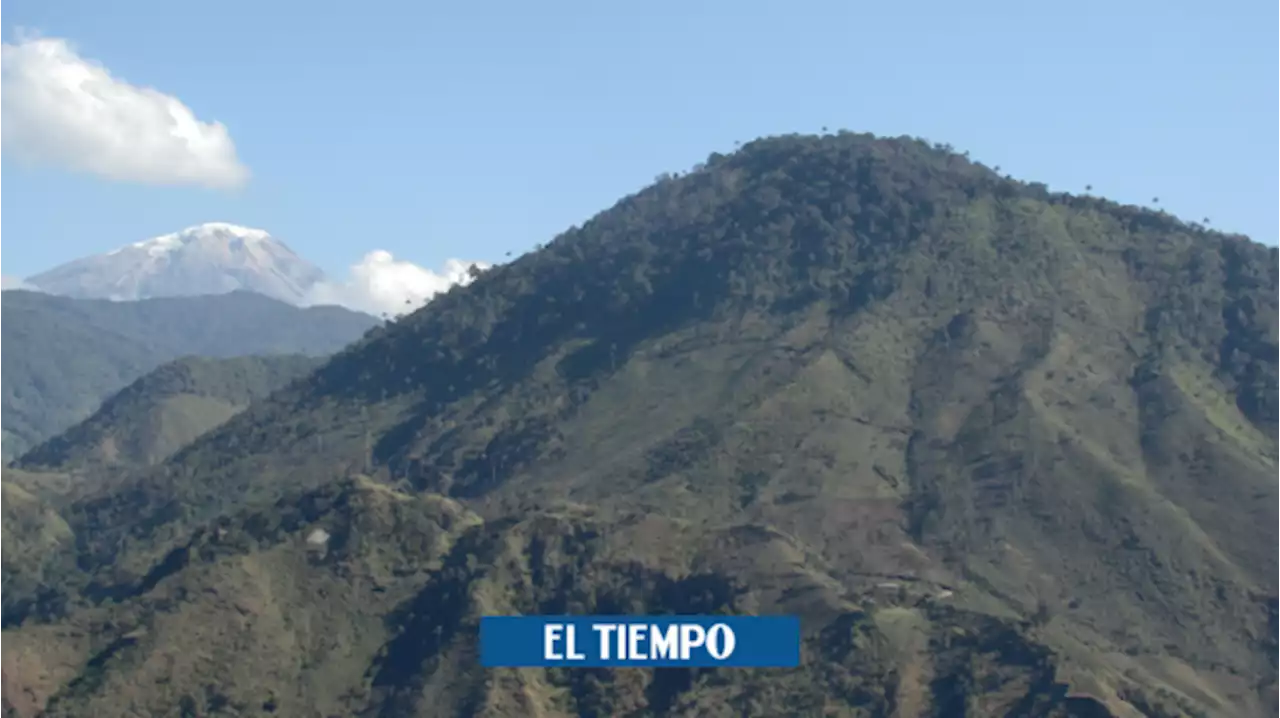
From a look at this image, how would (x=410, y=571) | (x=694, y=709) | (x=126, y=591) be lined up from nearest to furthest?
(x=694, y=709) < (x=410, y=571) < (x=126, y=591)

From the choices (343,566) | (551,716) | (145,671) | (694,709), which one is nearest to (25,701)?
(145,671)

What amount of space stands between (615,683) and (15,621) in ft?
272

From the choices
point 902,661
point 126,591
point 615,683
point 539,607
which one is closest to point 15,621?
point 126,591

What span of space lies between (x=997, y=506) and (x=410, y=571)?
68.0 metres

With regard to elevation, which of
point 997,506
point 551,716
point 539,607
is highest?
point 997,506

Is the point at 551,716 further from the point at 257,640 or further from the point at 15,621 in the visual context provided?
the point at 15,621

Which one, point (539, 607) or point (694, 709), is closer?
point (694, 709)

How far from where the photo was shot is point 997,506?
7623 inches

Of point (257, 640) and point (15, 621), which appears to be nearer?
Answer: point (257, 640)

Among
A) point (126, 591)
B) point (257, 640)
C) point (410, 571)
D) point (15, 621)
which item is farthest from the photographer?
point (15, 621)

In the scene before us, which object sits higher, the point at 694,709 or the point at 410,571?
the point at 410,571

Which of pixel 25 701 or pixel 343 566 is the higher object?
pixel 343 566

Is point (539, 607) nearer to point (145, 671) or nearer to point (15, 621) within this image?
point (145, 671)

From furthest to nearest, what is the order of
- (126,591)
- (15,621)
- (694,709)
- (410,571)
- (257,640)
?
(15,621) → (126,591) → (410,571) → (257,640) → (694,709)
